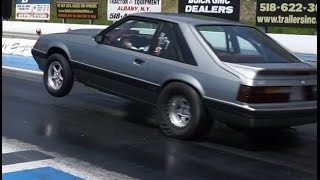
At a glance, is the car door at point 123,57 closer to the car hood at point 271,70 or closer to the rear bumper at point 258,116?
the rear bumper at point 258,116

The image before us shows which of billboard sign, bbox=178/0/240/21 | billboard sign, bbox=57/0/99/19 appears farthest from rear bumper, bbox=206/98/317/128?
billboard sign, bbox=57/0/99/19

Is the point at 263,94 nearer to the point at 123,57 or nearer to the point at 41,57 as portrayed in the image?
the point at 123,57

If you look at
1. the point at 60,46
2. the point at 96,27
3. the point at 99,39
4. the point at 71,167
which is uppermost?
the point at 96,27

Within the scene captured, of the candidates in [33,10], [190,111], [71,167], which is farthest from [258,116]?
[33,10]

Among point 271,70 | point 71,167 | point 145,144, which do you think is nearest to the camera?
point 71,167

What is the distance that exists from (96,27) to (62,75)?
8658 millimetres

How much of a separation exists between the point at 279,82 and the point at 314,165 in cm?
105

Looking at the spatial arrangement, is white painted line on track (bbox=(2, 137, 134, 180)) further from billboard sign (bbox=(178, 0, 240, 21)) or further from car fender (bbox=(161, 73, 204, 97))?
billboard sign (bbox=(178, 0, 240, 21))

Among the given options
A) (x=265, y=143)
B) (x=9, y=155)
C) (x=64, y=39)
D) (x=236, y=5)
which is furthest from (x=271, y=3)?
(x=9, y=155)

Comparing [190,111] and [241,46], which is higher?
Result: [241,46]

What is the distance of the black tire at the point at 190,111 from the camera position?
6.63 metres

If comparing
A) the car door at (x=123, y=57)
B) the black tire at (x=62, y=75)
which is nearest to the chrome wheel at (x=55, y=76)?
the black tire at (x=62, y=75)

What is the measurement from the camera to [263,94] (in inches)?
249

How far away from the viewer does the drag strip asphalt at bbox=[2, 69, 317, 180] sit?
556 centimetres
